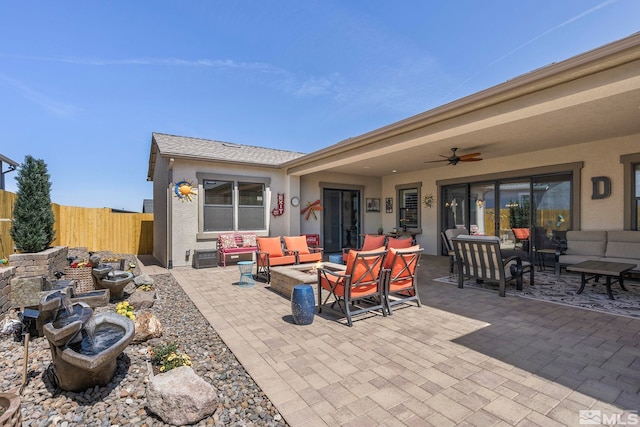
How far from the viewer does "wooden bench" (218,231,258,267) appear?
815cm

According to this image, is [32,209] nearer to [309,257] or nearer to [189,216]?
[189,216]

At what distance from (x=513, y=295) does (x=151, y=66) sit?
10097 millimetres

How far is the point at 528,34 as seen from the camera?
6598 mm

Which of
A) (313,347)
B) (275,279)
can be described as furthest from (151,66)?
(313,347)

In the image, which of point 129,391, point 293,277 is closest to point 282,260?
point 293,277

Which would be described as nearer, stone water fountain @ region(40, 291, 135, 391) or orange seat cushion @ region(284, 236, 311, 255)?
stone water fountain @ region(40, 291, 135, 391)

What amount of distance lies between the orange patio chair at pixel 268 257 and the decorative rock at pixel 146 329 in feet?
9.96

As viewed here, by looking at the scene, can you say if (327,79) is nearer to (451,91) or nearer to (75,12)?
(451,91)

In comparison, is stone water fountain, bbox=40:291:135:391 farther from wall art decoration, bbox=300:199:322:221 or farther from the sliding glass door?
the sliding glass door

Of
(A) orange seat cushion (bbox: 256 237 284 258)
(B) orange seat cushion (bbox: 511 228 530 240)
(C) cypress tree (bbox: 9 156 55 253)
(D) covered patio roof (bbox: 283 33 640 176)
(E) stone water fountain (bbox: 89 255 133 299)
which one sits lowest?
(E) stone water fountain (bbox: 89 255 133 299)

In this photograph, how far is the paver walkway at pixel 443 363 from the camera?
2006mm

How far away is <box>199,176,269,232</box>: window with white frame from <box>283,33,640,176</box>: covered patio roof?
1481 millimetres

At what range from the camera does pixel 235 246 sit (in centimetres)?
838

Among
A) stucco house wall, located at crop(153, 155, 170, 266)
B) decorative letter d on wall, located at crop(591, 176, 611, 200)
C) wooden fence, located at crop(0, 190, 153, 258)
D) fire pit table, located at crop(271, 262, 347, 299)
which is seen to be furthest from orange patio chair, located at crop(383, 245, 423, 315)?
wooden fence, located at crop(0, 190, 153, 258)
